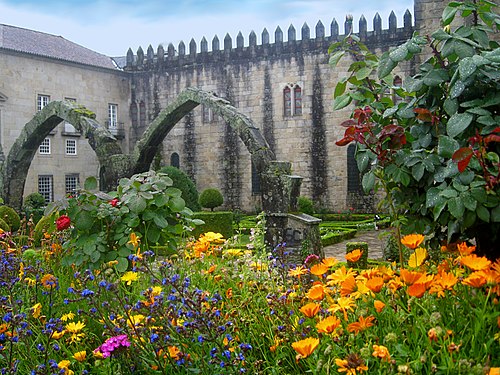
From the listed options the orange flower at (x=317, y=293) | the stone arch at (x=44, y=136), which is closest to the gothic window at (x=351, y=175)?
the stone arch at (x=44, y=136)

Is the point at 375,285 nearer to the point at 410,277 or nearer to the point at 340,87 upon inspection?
the point at 410,277

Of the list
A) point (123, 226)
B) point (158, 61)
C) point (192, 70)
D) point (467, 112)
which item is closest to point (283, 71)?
point (192, 70)

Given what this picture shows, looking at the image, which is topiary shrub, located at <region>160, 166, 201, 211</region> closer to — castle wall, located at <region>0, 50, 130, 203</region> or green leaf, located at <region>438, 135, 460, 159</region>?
castle wall, located at <region>0, 50, 130, 203</region>

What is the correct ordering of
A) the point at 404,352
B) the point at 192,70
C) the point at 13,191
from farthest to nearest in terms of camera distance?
the point at 192,70 < the point at 13,191 < the point at 404,352

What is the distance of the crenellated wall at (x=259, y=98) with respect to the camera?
21.0 m

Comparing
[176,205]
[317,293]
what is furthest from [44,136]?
[317,293]

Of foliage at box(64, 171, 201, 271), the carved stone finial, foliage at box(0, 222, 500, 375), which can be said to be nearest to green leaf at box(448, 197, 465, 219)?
foliage at box(0, 222, 500, 375)

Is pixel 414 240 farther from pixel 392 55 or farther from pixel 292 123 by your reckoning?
pixel 292 123

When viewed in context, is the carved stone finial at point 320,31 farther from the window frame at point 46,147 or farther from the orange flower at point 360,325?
the orange flower at point 360,325

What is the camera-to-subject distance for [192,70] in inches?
918

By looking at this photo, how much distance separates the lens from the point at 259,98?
22.2m

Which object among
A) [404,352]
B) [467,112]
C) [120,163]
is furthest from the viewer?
[120,163]

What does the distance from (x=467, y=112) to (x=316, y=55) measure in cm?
1933

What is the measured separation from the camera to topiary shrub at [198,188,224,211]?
811 inches
